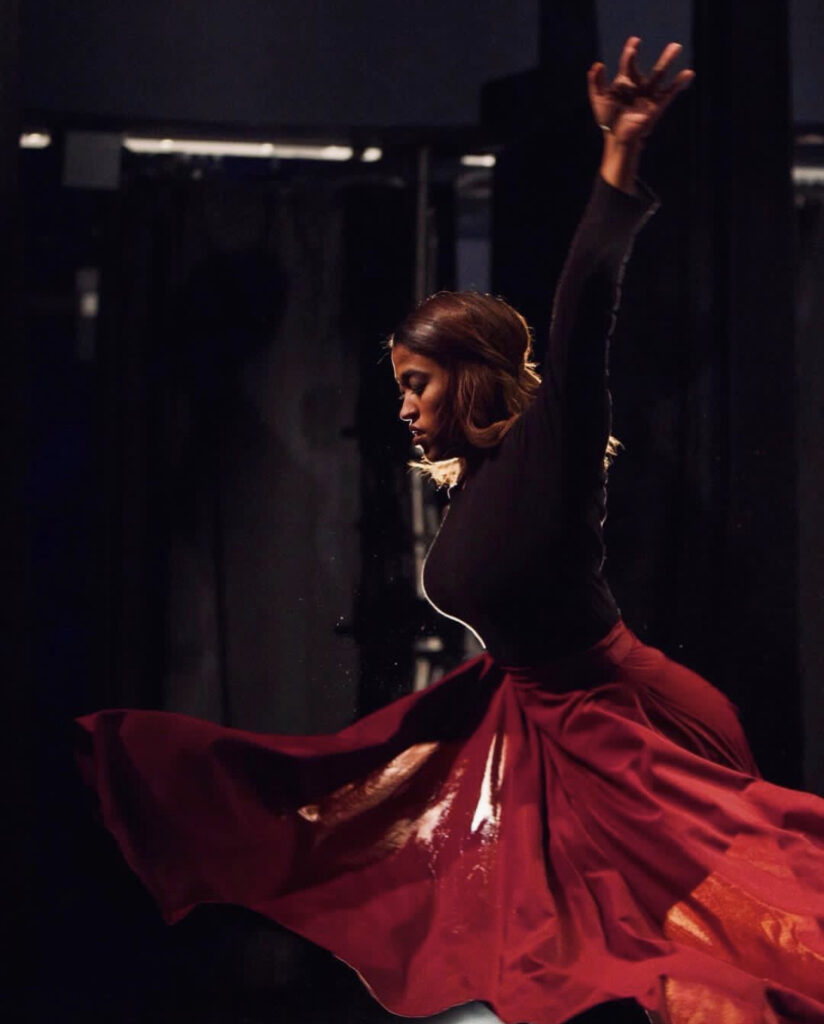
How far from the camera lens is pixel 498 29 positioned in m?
2.00

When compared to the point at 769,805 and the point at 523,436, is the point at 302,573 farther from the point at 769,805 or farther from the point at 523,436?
the point at 769,805

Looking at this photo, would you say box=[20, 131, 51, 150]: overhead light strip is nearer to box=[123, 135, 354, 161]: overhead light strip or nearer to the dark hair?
box=[123, 135, 354, 161]: overhead light strip

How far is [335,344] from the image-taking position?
1983 millimetres

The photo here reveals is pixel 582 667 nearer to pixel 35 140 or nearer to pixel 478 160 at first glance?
pixel 478 160

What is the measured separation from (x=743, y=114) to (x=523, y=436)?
80 cm

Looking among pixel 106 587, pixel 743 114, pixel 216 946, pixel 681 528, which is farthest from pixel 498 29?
pixel 216 946

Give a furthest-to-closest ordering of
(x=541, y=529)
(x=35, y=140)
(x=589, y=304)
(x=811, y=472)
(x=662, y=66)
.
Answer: (x=811, y=472), (x=35, y=140), (x=541, y=529), (x=589, y=304), (x=662, y=66)

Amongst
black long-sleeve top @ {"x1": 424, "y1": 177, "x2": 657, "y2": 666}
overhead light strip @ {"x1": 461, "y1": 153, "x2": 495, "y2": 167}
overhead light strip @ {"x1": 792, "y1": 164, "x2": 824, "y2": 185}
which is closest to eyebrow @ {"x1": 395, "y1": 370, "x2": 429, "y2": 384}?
black long-sleeve top @ {"x1": 424, "y1": 177, "x2": 657, "y2": 666}

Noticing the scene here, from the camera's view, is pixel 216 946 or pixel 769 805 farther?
pixel 216 946

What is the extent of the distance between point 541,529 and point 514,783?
14.7 inches

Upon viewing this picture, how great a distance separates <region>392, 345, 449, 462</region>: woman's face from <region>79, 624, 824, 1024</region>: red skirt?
1.13 ft

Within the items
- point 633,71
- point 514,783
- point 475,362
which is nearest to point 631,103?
point 633,71

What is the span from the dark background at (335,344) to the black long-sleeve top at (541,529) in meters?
0.22

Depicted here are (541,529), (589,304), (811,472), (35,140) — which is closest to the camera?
(589,304)
